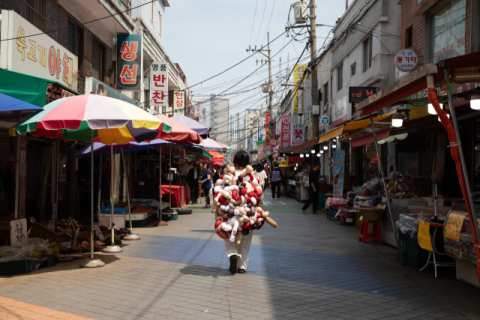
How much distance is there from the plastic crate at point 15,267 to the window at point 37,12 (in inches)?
271

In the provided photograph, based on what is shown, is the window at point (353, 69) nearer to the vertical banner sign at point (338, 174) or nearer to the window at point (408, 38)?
the window at point (408, 38)

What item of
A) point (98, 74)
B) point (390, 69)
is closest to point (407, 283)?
point (390, 69)

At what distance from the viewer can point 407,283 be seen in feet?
21.1

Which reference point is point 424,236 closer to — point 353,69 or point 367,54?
point 367,54

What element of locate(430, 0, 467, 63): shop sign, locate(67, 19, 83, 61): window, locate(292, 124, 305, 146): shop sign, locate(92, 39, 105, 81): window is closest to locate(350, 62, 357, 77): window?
locate(430, 0, 467, 63): shop sign

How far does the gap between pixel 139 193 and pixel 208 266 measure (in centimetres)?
1323

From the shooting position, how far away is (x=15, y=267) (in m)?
6.75

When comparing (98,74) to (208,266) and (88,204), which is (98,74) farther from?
(208,266)

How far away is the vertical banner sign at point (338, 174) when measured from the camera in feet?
50.2

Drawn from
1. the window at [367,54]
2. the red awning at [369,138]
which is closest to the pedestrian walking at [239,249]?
the red awning at [369,138]

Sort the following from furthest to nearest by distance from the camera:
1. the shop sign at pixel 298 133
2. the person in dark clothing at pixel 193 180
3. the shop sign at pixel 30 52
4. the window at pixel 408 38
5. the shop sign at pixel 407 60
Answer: the shop sign at pixel 298 133
the person in dark clothing at pixel 193 180
the window at pixel 408 38
the shop sign at pixel 407 60
the shop sign at pixel 30 52

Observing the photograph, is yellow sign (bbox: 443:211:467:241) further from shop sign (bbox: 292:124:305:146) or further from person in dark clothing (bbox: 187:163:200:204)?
shop sign (bbox: 292:124:305:146)

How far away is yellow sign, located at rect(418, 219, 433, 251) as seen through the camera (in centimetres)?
675

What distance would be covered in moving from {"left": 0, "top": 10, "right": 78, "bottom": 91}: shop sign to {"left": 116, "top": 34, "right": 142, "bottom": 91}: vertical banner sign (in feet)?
15.3
